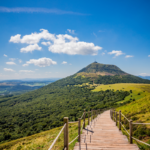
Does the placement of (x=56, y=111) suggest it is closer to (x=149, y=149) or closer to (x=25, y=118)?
(x=25, y=118)

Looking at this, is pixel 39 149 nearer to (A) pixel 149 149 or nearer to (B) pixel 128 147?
(B) pixel 128 147

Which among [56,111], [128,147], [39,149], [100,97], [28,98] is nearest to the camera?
[128,147]

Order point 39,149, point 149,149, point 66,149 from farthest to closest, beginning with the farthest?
point 39,149 → point 149,149 → point 66,149

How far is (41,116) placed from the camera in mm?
98438

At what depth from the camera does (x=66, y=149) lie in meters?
3.74

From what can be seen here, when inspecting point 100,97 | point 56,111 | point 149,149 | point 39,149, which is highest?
point 149,149

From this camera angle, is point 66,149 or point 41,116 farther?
point 41,116

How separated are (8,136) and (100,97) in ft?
294

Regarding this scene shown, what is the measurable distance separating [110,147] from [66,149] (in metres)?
2.27

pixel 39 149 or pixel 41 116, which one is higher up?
pixel 39 149

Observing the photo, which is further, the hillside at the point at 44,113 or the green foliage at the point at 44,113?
the green foliage at the point at 44,113

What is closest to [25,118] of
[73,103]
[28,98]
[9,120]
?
[9,120]

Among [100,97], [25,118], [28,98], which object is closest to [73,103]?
[100,97]

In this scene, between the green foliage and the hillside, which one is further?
the green foliage
